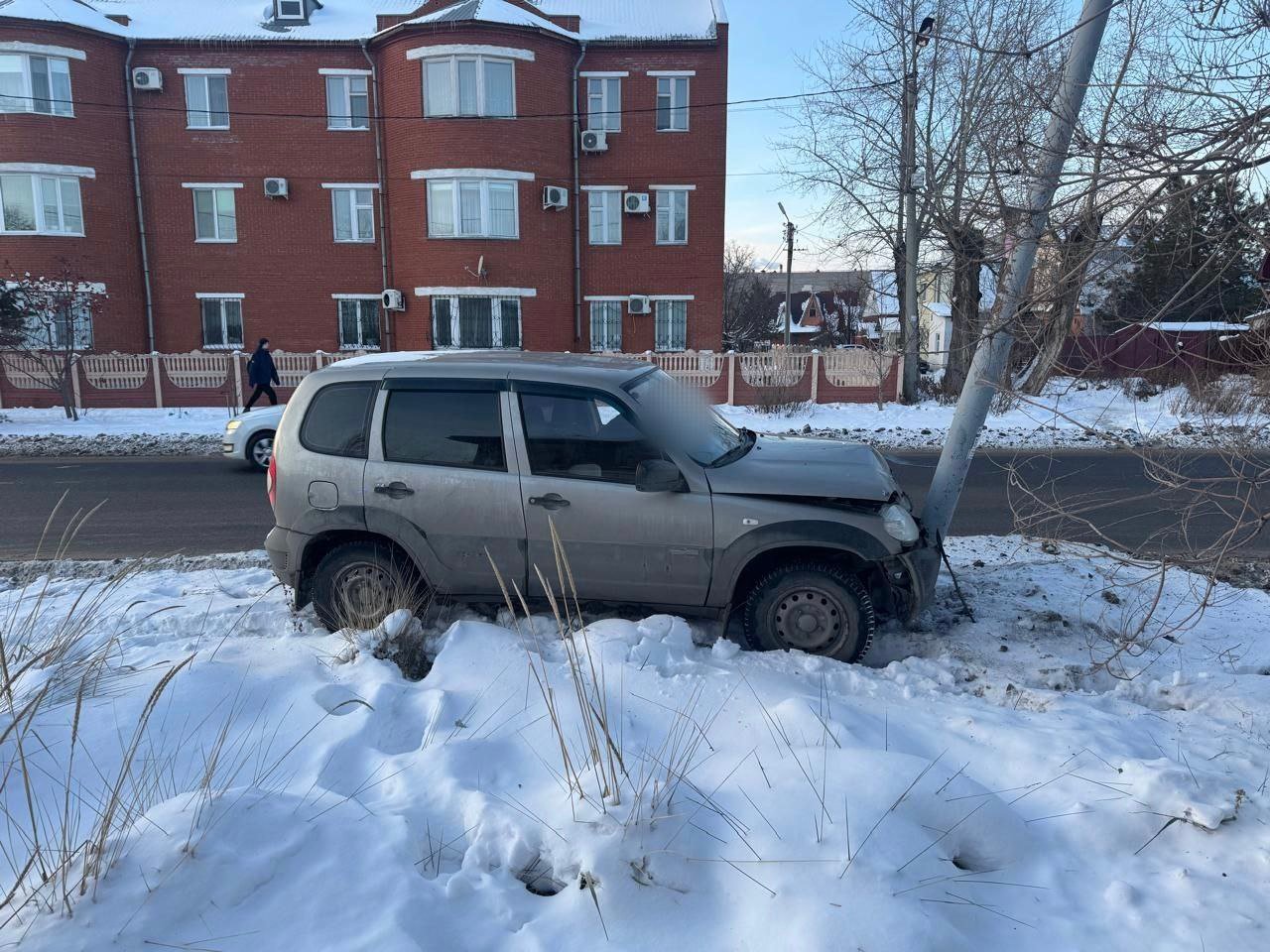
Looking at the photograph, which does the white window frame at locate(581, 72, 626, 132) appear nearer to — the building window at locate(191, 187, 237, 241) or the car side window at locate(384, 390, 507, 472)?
the building window at locate(191, 187, 237, 241)

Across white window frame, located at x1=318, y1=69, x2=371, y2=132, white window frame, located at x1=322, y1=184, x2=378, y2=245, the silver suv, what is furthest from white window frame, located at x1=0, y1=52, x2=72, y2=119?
the silver suv

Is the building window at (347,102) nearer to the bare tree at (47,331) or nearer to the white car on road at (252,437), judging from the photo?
the bare tree at (47,331)

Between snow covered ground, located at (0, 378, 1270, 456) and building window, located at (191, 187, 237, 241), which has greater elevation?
building window, located at (191, 187, 237, 241)

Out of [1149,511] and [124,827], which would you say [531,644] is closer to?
[124,827]

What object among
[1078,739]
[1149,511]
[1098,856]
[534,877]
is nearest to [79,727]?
[534,877]

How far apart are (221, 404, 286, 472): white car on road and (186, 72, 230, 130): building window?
16.5 m

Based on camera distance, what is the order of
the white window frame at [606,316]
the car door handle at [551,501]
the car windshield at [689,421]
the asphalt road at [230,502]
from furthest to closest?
the white window frame at [606,316] < the asphalt road at [230,502] < the car windshield at [689,421] < the car door handle at [551,501]

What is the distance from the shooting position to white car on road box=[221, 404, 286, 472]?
11422 mm

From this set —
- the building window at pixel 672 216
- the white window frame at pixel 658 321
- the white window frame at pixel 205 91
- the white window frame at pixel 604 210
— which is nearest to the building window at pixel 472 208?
the white window frame at pixel 604 210

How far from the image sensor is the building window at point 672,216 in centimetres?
2419

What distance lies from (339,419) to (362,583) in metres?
1.05

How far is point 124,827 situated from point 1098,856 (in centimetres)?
329

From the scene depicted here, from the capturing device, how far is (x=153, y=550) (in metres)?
7.33

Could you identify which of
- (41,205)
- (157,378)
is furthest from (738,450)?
(41,205)
